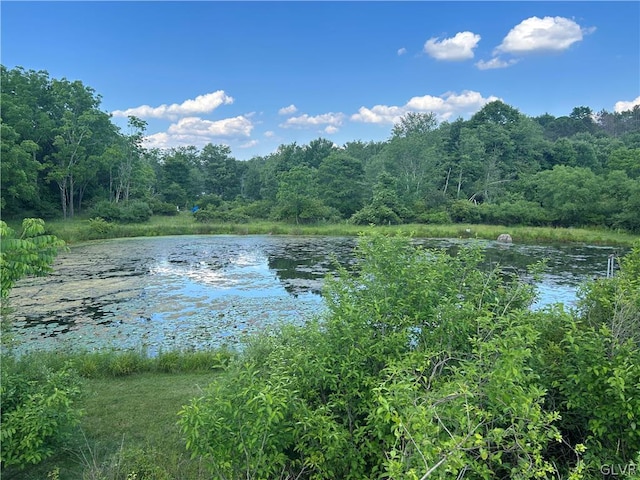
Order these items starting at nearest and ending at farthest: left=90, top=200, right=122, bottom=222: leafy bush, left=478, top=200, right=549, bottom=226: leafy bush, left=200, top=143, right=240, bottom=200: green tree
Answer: left=478, top=200, right=549, bottom=226: leafy bush, left=90, top=200, right=122, bottom=222: leafy bush, left=200, top=143, right=240, bottom=200: green tree

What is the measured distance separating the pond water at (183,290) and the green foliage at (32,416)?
3.24m

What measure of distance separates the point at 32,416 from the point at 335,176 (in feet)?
119

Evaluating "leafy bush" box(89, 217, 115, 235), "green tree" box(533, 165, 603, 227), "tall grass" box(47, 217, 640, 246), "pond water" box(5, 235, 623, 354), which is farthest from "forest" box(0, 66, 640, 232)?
"pond water" box(5, 235, 623, 354)

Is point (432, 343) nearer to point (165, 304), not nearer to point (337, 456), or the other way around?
point (337, 456)

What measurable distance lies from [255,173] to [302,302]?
4177 cm

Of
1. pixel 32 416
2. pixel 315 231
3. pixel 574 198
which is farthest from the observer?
pixel 315 231

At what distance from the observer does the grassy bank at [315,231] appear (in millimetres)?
24422

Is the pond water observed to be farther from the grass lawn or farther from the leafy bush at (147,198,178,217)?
the leafy bush at (147,198,178,217)

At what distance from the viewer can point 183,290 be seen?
1322cm

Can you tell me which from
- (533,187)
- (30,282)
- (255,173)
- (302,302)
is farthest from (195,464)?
(255,173)

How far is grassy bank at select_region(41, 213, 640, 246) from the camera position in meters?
24.4

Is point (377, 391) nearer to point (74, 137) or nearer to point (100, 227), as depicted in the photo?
point (100, 227)

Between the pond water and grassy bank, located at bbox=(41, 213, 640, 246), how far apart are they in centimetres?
216

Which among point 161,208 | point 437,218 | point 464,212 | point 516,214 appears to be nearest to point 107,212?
point 161,208
